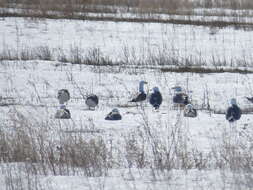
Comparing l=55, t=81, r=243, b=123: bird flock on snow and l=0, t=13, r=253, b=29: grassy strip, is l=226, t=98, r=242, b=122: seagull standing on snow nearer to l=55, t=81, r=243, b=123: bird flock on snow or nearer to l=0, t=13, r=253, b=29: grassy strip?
l=55, t=81, r=243, b=123: bird flock on snow

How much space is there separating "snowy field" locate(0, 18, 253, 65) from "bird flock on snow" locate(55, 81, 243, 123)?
181 inches

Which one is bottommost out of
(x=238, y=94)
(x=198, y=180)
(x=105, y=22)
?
(x=198, y=180)

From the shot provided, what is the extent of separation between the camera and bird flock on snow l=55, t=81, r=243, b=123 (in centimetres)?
992

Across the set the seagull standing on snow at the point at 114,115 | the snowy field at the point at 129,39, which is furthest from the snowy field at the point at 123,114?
the snowy field at the point at 129,39

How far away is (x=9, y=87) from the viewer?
42.7ft

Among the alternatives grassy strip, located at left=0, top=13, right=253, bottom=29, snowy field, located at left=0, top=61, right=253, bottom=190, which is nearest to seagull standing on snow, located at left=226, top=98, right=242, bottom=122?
snowy field, located at left=0, top=61, right=253, bottom=190

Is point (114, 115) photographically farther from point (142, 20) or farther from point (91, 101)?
point (142, 20)

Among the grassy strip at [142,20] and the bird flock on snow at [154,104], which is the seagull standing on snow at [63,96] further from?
the grassy strip at [142,20]

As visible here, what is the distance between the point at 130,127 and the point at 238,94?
398cm

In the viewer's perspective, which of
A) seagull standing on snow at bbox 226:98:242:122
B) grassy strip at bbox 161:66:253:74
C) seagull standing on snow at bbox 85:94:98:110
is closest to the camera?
seagull standing on snow at bbox 226:98:242:122

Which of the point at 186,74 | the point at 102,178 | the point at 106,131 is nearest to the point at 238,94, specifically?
the point at 186,74

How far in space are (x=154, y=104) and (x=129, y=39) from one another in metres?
8.24

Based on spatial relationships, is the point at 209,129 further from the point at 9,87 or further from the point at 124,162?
the point at 9,87

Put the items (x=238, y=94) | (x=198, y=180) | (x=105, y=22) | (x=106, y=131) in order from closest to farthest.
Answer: (x=198, y=180)
(x=106, y=131)
(x=238, y=94)
(x=105, y=22)
